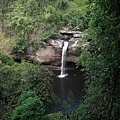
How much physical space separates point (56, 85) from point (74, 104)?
3216 mm

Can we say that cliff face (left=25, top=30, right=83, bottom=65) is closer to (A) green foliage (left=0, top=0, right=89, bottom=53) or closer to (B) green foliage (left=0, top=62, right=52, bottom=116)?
(A) green foliage (left=0, top=0, right=89, bottom=53)

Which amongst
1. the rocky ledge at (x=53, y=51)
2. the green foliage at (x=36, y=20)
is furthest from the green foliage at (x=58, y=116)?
the green foliage at (x=36, y=20)

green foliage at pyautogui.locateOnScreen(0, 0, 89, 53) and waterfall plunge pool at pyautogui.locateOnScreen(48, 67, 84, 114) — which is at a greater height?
green foliage at pyautogui.locateOnScreen(0, 0, 89, 53)

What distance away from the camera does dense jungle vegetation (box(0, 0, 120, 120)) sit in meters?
2.42

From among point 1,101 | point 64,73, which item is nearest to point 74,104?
point 1,101

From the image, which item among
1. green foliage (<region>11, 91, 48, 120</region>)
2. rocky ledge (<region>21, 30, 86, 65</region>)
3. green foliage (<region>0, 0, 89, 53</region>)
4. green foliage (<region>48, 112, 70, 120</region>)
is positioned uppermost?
green foliage (<region>0, 0, 89, 53</region>)

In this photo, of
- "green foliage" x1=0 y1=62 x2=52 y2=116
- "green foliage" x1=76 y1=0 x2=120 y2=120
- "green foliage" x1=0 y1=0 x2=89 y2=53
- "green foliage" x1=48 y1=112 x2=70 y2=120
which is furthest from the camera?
"green foliage" x1=0 y1=0 x2=89 y2=53

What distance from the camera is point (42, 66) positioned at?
10.4 meters

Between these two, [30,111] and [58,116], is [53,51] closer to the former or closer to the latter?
[58,116]

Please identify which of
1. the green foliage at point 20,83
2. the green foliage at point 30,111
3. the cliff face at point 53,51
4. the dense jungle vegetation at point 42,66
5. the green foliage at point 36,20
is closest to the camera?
the dense jungle vegetation at point 42,66

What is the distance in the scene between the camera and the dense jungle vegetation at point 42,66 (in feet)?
7.93

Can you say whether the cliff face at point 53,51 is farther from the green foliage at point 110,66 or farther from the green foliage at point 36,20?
the green foliage at point 110,66

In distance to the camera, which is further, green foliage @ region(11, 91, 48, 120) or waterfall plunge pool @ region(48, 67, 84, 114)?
waterfall plunge pool @ region(48, 67, 84, 114)

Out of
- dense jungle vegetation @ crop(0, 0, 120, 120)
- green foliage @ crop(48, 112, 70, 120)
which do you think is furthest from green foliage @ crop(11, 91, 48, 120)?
green foliage @ crop(48, 112, 70, 120)
